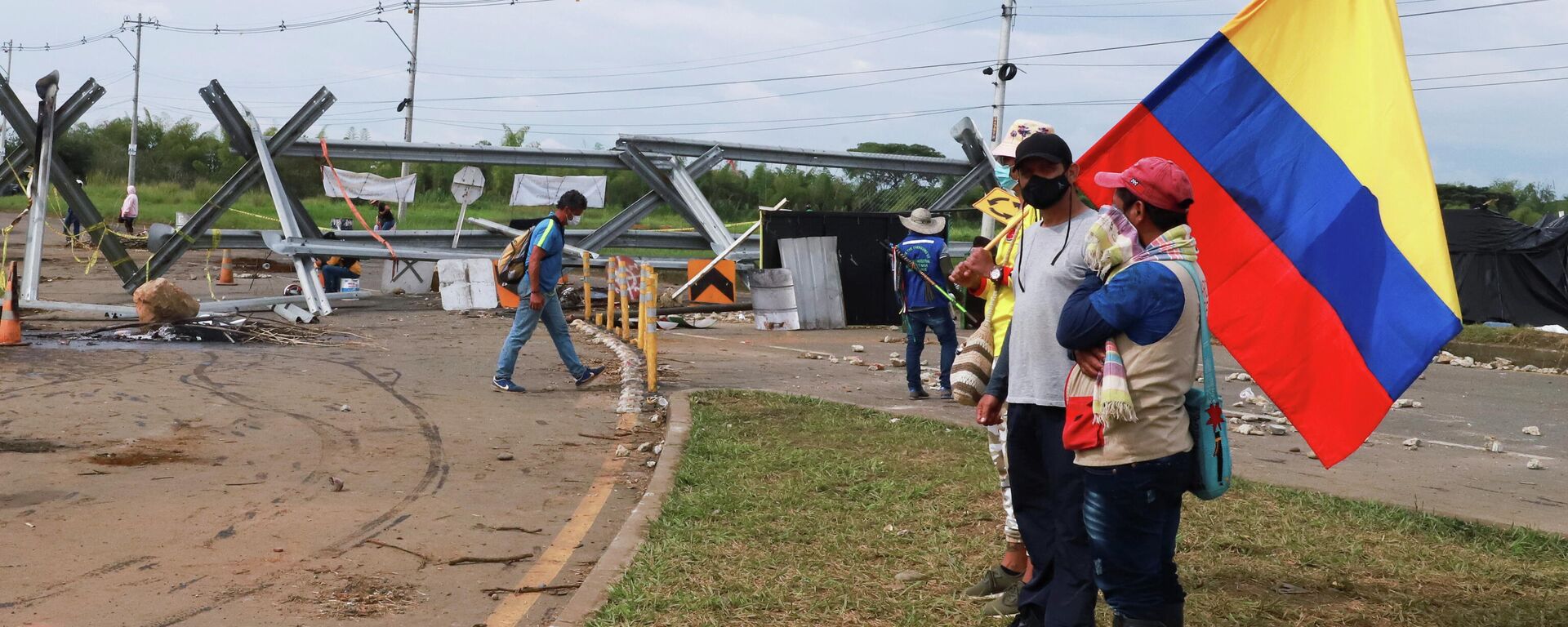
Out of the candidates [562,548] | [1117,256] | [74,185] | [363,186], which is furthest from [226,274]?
[1117,256]

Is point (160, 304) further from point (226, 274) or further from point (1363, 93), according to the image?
point (1363, 93)

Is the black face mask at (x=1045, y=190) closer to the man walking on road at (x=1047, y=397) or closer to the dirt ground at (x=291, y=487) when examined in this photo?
the man walking on road at (x=1047, y=397)

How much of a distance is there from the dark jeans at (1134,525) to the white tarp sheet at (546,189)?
18787mm

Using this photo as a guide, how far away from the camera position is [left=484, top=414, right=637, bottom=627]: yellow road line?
5.16 metres

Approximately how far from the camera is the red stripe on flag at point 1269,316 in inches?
192

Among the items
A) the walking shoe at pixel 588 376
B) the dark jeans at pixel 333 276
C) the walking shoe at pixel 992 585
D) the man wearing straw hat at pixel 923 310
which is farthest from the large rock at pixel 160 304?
the walking shoe at pixel 992 585

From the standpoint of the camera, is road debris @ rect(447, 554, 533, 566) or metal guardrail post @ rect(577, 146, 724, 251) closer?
road debris @ rect(447, 554, 533, 566)

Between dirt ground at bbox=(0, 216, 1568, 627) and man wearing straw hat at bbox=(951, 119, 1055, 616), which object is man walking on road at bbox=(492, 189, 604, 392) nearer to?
dirt ground at bbox=(0, 216, 1568, 627)

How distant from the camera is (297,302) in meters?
19.1

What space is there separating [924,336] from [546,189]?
1158cm

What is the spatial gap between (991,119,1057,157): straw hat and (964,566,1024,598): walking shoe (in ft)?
5.29

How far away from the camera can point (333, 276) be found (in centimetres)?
2220

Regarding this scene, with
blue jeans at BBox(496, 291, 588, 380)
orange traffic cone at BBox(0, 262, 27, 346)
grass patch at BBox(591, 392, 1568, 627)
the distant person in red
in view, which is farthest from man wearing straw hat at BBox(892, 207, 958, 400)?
the distant person in red

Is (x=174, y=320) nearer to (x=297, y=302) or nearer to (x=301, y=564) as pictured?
(x=297, y=302)
